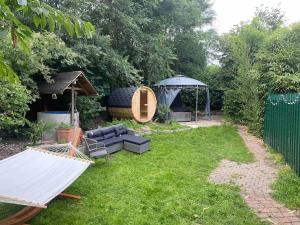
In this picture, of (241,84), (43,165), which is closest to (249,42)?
(241,84)

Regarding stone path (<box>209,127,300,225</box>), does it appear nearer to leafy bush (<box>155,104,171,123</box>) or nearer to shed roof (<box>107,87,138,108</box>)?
leafy bush (<box>155,104,171,123</box>)

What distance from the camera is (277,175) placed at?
7.18 m

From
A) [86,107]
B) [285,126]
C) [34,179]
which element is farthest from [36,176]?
[86,107]

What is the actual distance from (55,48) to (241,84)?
8.82 metres

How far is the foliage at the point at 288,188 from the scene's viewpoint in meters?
5.45

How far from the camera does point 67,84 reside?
10.6 metres

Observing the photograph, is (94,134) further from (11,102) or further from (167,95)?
(167,95)

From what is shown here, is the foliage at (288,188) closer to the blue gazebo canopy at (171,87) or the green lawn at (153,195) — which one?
the green lawn at (153,195)

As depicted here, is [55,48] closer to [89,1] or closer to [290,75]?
[89,1]

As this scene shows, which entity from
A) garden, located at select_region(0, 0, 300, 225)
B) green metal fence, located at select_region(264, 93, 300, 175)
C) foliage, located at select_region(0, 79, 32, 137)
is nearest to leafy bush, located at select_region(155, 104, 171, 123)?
garden, located at select_region(0, 0, 300, 225)

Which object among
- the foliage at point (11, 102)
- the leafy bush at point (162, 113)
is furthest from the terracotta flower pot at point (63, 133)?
the leafy bush at point (162, 113)

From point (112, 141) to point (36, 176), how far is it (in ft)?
14.3

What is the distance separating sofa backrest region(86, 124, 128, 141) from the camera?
9.28m

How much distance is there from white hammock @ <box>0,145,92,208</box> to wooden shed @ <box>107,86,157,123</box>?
8.11m
